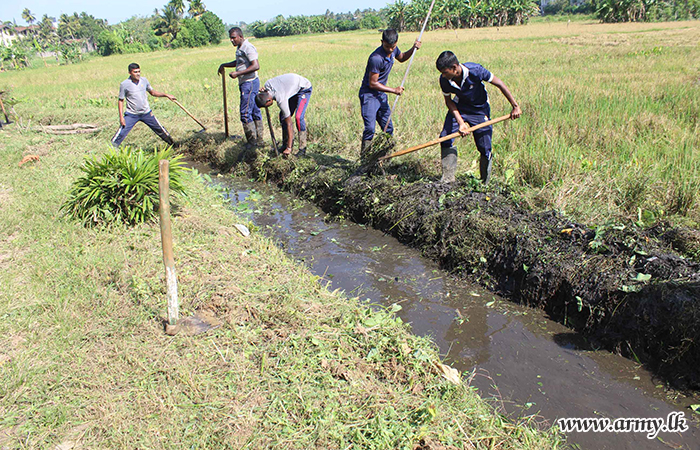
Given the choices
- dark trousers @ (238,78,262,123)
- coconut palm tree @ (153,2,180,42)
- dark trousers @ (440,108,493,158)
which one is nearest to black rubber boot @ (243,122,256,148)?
dark trousers @ (238,78,262,123)

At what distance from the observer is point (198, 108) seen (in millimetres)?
11023

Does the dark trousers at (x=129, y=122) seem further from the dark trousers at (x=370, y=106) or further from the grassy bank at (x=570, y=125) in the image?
the dark trousers at (x=370, y=106)

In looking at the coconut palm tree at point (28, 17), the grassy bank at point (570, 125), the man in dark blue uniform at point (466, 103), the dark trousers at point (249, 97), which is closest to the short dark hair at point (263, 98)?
the dark trousers at point (249, 97)

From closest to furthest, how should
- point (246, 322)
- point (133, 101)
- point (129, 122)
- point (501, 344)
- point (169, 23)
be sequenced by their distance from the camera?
point (246, 322) → point (501, 344) → point (133, 101) → point (129, 122) → point (169, 23)

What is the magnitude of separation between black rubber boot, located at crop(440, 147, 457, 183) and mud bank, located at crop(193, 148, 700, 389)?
201 mm

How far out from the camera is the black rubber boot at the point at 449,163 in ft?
17.1

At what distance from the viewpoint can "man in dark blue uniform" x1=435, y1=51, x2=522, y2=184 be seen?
4.55 metres

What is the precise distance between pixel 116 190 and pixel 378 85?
10.9 feet

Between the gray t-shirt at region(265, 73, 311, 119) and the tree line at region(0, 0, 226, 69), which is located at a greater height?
the tree line at region(0, 0, 226, 69)

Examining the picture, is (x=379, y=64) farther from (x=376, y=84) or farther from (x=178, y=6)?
(x=178, y=6)

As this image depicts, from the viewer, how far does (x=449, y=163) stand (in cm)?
527

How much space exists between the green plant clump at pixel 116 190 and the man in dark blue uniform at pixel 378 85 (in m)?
2.59

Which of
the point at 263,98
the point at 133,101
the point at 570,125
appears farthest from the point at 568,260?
the point at 133,101

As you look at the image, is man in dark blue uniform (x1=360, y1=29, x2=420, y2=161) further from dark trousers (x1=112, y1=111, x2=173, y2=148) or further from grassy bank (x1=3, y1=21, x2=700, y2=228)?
dark trousers (x1=112, y1=111, x2=173, y2=148)
